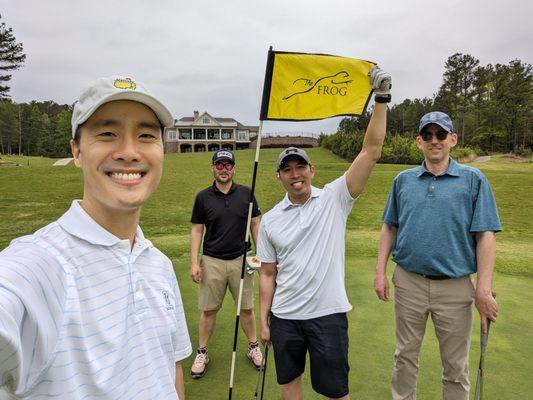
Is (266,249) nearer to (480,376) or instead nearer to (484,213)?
(484,213)

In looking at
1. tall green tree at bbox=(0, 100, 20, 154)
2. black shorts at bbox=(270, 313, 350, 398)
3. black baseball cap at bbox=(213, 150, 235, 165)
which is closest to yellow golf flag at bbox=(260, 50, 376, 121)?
black baseball cap at bbox=(213, 150, 235, 165)

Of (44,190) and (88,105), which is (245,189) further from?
(44,190)

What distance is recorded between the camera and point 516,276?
5973 millimetres

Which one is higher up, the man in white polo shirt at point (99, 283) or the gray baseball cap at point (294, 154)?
the gray baseball cap at point (294, 154)

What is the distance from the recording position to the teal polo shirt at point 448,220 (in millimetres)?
2906

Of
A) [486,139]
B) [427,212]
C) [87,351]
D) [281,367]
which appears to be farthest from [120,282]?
A: [486,139]

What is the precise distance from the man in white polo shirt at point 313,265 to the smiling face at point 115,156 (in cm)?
166

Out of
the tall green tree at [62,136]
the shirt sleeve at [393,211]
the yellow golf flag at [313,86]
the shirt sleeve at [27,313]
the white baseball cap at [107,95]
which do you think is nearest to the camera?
the shirt sleeve at [27,313]

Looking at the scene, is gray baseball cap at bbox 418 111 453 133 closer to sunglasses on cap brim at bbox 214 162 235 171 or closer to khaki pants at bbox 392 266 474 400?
khaki pants at bbox 392 266 474 400

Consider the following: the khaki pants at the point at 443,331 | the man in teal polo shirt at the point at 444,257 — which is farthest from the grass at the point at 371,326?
the man in teal polo shirt at the point at 444,257

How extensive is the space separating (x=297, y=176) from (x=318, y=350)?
131 centimetres

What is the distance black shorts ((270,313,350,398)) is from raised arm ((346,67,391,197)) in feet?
3.34

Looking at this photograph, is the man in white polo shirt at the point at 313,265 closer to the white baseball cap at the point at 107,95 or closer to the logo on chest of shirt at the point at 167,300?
the logo on chest of shirt at the point at 167,300

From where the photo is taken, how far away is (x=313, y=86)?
3070 millimetres
